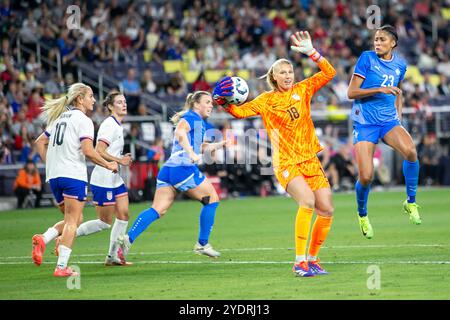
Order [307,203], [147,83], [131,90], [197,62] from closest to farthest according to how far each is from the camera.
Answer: [307,203], [131,90], [147,83], [197,62]

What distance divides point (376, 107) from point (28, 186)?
13.7 m

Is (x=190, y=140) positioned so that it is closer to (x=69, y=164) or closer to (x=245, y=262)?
(x=245, y=262)

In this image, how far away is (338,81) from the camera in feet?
112

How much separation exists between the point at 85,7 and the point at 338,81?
8.58 meters

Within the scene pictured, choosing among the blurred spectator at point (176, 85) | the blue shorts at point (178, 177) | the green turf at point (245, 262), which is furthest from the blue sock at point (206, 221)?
the blurred spectator at point (176, 85)

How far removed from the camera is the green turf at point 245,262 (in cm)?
1095

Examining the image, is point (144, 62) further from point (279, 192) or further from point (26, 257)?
point (26, 257)

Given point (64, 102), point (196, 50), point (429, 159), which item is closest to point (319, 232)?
point (64, 102)

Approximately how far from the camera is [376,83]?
1419 cm

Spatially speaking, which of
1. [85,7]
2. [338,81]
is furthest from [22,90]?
[338,81]

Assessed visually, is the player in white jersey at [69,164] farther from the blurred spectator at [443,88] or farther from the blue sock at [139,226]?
the blurred spectator at [443,88]

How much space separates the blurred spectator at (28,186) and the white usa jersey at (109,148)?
11.7m

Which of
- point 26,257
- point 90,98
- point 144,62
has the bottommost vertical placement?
point 26,257

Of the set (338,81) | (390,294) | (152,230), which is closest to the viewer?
(390,294)
